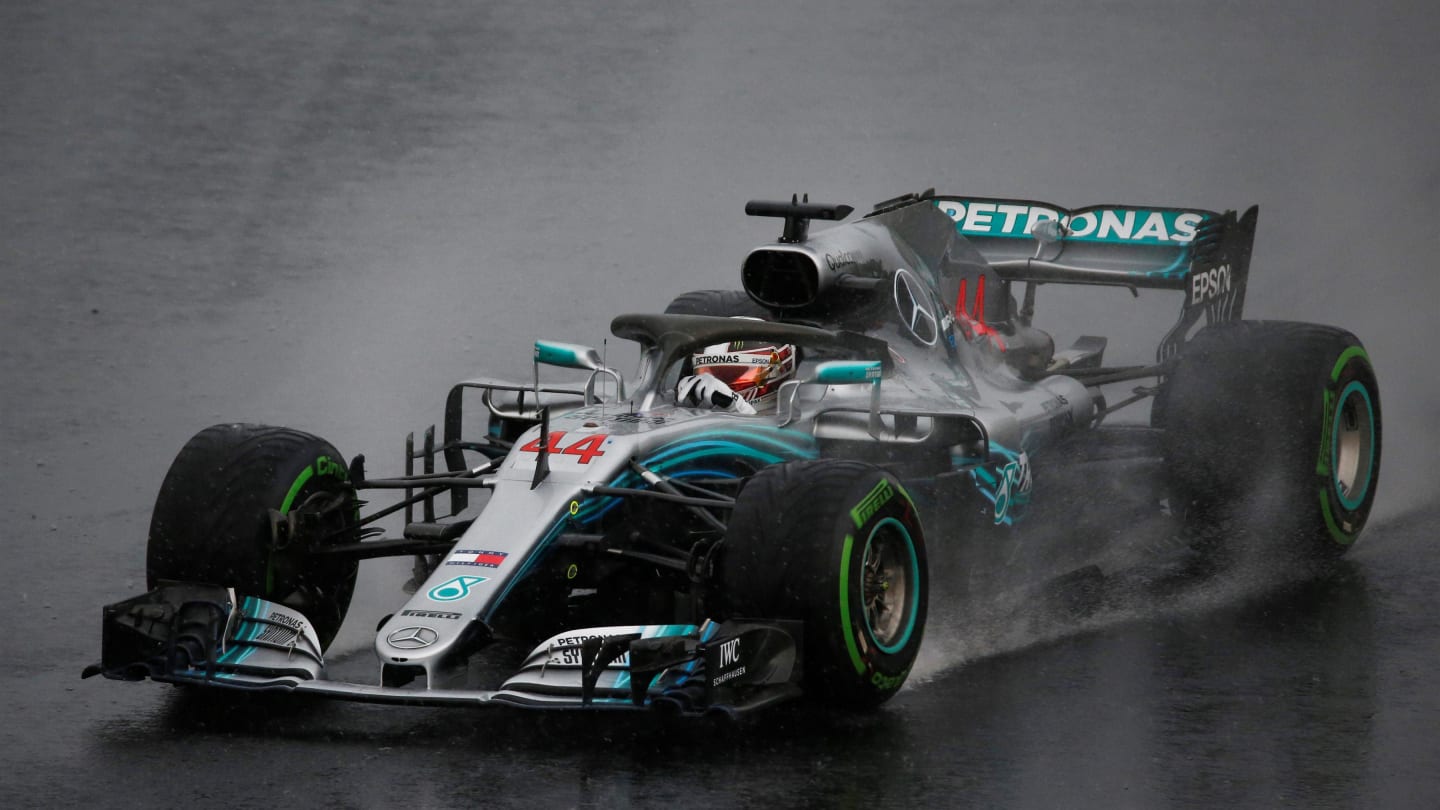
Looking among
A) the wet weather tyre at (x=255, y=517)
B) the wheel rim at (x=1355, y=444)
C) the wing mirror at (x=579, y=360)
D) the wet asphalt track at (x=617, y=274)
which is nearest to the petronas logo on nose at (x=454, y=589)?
the wet asphalt track at (x=617, y=274)

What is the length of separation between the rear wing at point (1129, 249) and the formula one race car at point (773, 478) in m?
0.02

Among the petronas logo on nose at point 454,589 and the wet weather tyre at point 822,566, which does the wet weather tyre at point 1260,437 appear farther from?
the petronas logo on nose at point 454,589

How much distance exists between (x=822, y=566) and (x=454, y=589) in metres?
1.32

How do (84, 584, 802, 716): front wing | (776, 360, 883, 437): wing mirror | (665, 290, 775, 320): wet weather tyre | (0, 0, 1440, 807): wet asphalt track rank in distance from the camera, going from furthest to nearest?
(665, 290, 775, 320): wet weather tyre < (776, 360, 883, 437): wing mirror < (0, 0, 1440, 807): wet asphalt track < (84, 584, 802, 716): front wing

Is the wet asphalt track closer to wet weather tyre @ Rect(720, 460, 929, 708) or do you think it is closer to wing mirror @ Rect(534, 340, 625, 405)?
wet weather tyre @ Rect(720, 460, 929, 708)

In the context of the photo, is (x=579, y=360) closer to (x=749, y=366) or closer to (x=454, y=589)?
(x=749, y=366)

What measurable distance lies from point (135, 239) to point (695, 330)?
29.3ft

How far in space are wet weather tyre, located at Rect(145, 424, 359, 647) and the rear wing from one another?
14.3ft

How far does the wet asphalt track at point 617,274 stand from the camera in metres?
6.89

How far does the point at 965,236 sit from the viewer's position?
1133 centimetres

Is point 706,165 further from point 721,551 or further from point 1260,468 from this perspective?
point 721,551

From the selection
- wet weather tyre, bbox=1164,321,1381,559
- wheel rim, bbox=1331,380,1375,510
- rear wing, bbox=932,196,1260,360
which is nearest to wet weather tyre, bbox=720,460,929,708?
wet weather tyre, bbox=1164,321,1381,559

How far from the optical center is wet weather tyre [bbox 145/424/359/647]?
7.58 meters

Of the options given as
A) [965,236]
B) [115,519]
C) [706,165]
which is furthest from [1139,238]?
[706,165]
